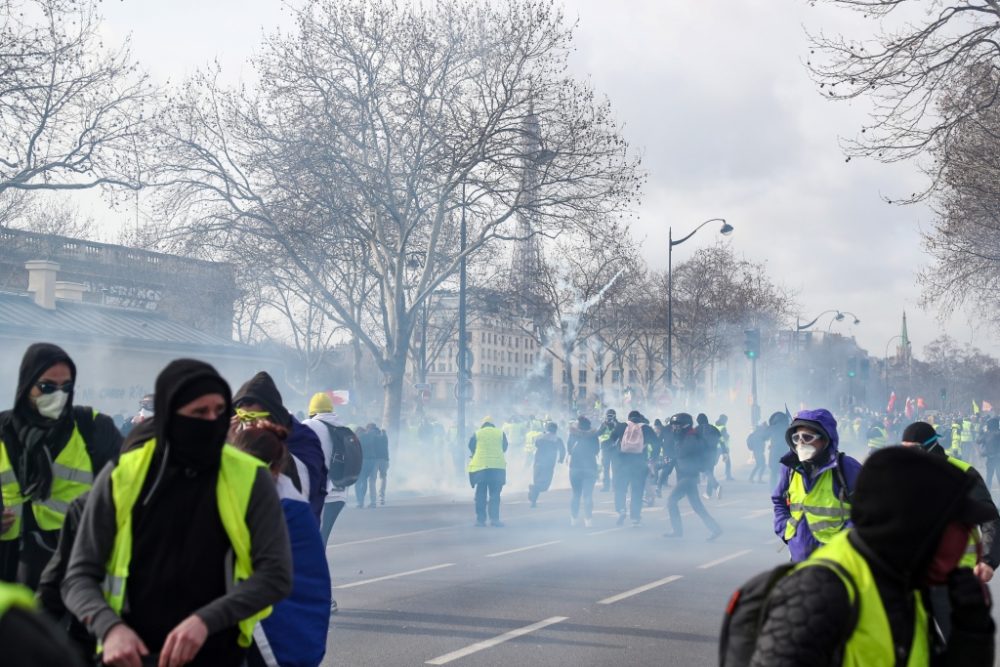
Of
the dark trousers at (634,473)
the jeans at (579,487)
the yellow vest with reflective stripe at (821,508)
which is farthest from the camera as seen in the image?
the dark trousers at (634,473)

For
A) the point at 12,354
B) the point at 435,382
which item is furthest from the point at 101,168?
the point at 435,382

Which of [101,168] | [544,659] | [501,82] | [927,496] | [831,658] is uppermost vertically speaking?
[501,82]

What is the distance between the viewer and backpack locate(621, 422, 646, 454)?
20344 mm

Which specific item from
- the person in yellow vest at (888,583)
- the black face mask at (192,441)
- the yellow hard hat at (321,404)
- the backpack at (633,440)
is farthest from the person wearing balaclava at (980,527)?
the backpack at (633,440)

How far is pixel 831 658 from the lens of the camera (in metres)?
2.76

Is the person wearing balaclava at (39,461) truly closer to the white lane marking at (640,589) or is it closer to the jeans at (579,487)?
the white lane marking at (640,589)

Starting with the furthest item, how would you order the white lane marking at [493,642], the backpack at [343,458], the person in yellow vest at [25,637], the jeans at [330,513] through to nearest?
the jeans at [330,513] → the backpack at [343,458] → the white lane marking at [493,642] → the person in yellow vest at [25,637]

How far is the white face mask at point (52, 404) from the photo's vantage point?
200 inches

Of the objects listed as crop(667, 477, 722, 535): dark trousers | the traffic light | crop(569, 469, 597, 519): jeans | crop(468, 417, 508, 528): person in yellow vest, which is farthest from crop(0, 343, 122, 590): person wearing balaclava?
the traffic light

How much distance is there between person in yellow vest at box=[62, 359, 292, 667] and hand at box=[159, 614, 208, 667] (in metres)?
0.02

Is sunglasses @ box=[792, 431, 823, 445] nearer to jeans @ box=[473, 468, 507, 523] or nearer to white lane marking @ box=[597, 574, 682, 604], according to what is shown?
white lane marking @ box=[597, 574, 682, 604]

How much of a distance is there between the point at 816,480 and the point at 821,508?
158mm

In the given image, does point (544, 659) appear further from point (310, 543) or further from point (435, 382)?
point (435, 382)

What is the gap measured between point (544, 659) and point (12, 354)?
84.7 ft
